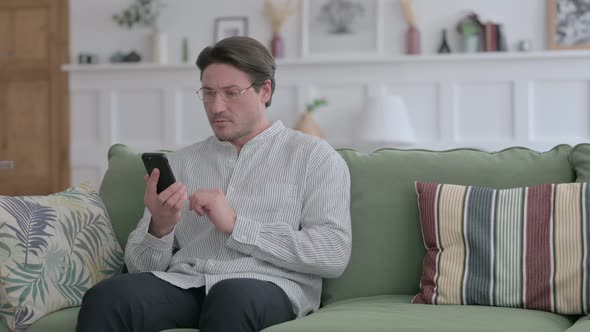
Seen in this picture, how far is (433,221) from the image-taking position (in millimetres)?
2197

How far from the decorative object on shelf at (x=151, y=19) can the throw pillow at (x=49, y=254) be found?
361 centimetres

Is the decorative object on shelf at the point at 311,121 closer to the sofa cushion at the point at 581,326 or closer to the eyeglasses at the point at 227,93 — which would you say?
the eyeglasses at the point at 227,93

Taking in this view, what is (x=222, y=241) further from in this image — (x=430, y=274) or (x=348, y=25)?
(x=348, y=25)

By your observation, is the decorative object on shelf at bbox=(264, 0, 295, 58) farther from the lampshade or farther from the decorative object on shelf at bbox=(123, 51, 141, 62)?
the decorative object on shelf at bbox=(123, 51, 141, 62)

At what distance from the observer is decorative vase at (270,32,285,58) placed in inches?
225

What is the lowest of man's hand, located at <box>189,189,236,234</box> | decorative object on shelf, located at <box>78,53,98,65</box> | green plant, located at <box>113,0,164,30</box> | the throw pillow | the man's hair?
the throw pillow

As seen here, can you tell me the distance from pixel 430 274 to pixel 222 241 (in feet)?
1.76

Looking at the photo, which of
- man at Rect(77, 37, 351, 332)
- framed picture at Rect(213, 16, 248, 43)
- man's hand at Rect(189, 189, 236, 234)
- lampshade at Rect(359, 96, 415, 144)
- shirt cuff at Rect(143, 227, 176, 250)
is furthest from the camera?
framed picture at Rect(213, 16, 248, 43)

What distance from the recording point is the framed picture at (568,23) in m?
5.33

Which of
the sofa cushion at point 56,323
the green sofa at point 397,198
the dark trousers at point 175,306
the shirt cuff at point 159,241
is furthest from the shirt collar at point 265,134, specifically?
the sofa cushion at point 56,323

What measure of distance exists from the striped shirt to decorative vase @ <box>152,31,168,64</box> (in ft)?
11.8

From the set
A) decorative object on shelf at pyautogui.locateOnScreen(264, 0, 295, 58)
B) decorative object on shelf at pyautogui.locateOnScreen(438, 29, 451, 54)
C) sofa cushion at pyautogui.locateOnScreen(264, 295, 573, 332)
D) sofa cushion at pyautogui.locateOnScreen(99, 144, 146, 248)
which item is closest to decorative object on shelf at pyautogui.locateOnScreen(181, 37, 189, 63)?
decorative object on shelf at pyautogui.locateOnScreen(264, 0, 295, 58)

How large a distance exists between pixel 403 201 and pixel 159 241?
0.66 meters

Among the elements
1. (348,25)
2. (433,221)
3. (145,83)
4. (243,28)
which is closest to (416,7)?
(348,25)
